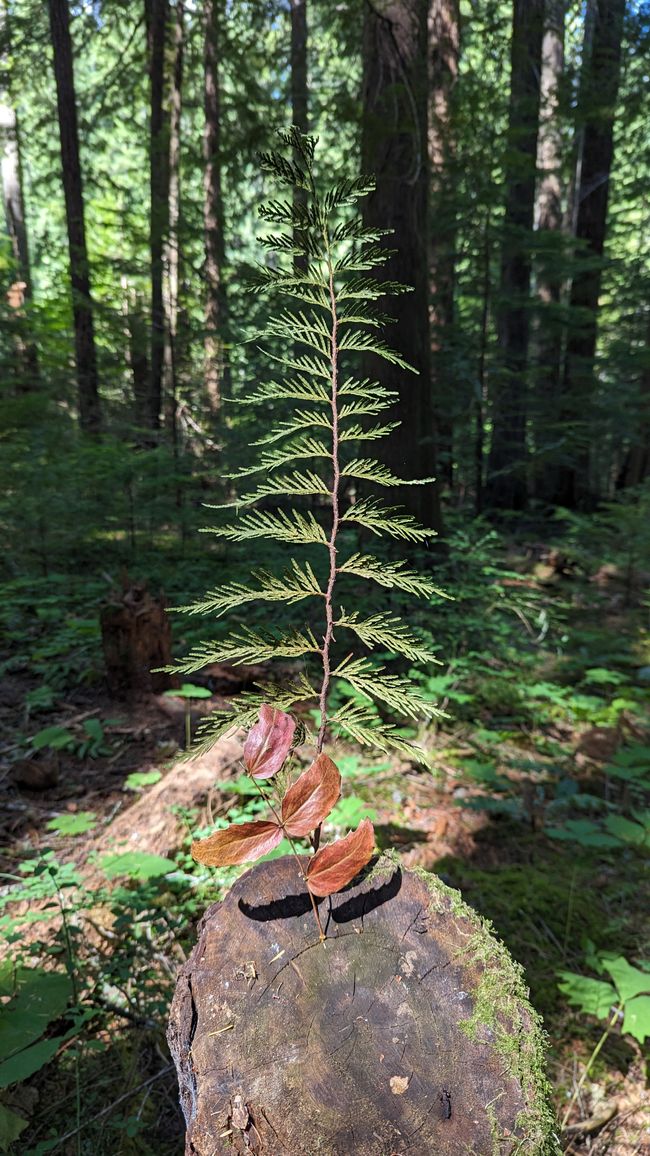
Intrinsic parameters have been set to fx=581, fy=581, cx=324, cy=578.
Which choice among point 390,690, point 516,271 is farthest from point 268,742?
point 516,271

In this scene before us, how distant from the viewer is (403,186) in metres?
4.21

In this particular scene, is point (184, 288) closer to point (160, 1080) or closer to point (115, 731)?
point (115, 731)

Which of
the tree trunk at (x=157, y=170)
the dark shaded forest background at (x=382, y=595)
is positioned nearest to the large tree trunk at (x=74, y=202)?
the dark shaded forest background at (x=382, y=595)

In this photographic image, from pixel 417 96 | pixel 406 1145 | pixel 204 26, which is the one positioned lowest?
pixel 406 1145

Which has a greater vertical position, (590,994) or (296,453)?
(296,453)

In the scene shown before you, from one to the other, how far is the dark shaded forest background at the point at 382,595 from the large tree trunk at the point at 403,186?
26 millimetres

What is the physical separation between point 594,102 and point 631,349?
312cm

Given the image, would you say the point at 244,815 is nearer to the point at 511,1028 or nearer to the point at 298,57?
the point at 511,1028

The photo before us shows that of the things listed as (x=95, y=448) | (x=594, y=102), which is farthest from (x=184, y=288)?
(x=594, y=102)

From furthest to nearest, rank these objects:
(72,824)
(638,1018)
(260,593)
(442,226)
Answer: (442,226), (72,824), (638,1018), (260,593)

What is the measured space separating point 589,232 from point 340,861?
11.3 m

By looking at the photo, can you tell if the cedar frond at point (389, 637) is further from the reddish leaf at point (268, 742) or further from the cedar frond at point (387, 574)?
the reddish leaf at point (268, 742)

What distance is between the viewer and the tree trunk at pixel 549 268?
6.82 metres

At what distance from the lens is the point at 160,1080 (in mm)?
1688
